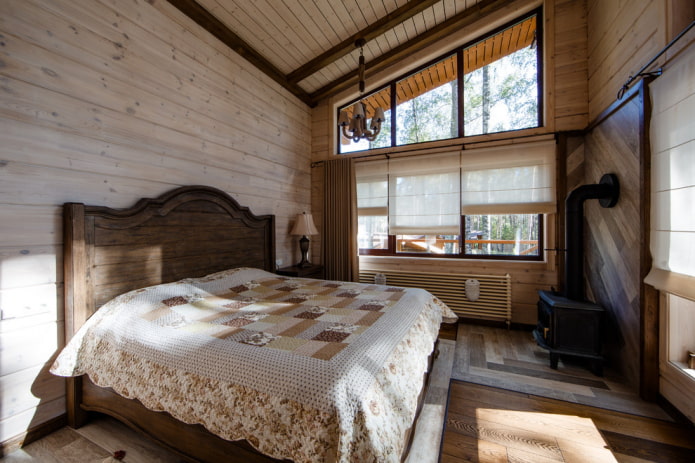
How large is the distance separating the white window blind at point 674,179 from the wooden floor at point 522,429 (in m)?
0.82

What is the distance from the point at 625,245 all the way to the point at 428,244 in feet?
6.09

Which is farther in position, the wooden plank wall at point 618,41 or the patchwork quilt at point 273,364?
the wooden plank wall at point 618,41

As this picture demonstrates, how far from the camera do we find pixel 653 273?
178 cm

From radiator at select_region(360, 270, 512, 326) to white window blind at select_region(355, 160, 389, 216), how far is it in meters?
0.91

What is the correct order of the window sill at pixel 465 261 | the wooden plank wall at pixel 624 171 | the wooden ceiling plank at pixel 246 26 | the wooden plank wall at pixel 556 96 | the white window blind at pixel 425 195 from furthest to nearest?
1. the white window blind at pixel 425 195
2. the window sill at pixel 465 261
3. the wooden plank wall at pixel 556 96
4. the wooden ceiling plank at pixel 246 26
5. the wooden plank wall at pixel 624 171

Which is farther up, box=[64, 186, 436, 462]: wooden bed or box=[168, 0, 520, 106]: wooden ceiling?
box=[168, 0, 520, 106]: wooden ceiling

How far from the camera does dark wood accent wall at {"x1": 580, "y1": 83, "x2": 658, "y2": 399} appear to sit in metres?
1.87

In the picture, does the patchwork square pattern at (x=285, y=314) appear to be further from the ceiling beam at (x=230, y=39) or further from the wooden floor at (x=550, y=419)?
the ceiling beam at (x=230, y=39)

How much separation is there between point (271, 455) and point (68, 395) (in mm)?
1582

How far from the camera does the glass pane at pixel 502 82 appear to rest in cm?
317

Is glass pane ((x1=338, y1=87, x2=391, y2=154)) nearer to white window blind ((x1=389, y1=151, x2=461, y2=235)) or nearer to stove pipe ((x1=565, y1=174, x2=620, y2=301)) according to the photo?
white window blind ((x1=389, y1=151, x2=461, y2=235))

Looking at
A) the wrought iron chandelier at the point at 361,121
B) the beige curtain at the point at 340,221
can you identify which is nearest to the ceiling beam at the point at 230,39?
the beige curtain at the point at 340,221

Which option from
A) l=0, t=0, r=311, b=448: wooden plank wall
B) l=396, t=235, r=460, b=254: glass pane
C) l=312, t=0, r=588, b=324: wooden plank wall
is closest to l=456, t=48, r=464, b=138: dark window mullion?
l=312, t=0, r=588, b=324: wooden plank wall

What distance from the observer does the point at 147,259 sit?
2.04 metres
